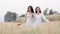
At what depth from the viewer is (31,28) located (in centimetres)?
183

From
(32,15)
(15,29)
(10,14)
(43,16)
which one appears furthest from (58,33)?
(10,14)

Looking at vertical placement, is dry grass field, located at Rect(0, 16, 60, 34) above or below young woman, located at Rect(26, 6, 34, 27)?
below

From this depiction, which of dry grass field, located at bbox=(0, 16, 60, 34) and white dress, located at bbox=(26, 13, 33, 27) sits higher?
white dress, located at bbox=(26, 13, 33, 27)

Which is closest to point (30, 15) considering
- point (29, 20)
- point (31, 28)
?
point (29, 20)

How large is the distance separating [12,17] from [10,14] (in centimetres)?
5

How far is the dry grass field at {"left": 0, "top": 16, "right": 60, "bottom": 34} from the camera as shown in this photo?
1.77 metres

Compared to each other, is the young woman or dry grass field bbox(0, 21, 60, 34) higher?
the young woman

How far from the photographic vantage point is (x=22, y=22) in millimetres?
1826

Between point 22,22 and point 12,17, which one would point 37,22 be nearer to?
point 22,22

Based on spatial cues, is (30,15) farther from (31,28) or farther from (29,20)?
(31,28)

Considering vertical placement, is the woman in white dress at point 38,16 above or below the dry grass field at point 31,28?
above

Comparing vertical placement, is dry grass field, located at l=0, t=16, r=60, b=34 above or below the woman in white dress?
below

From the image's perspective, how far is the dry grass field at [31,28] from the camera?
1.77 metres

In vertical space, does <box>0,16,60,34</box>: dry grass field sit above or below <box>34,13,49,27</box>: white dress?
below
